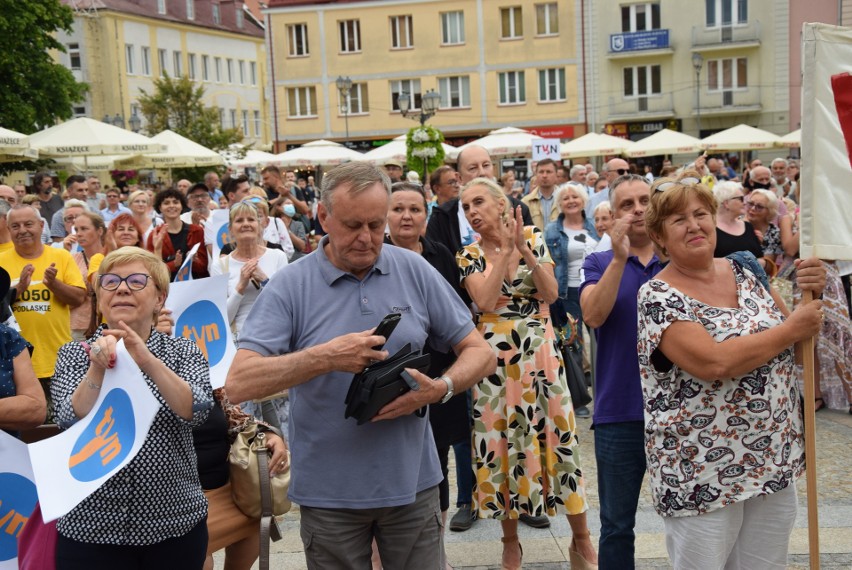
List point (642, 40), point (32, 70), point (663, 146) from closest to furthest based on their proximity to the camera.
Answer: point (663, 146)
point (32, 70)
point (642, 40)

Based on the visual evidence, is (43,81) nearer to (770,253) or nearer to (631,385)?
(770,253)

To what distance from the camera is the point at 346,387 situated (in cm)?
310

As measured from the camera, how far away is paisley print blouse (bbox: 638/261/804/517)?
11.1 feet

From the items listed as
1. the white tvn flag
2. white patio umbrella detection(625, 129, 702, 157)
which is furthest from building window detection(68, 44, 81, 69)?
the white tvn flag

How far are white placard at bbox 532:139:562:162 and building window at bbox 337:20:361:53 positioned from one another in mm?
34633

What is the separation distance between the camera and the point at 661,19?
1769 inches

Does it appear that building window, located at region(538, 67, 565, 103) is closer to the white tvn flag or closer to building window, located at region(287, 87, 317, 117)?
building window, located at region(287, 87, 317, 117)

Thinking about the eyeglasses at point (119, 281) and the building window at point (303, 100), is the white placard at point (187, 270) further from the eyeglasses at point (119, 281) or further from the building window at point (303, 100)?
the building window at point (303, 100)

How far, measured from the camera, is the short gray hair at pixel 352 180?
309 cm

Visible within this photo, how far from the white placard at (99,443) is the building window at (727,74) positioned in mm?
45274

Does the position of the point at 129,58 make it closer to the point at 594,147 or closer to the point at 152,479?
the point at 594,147

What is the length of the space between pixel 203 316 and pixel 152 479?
4.77ft

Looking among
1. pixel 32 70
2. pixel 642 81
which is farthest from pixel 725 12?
pixel 32 70

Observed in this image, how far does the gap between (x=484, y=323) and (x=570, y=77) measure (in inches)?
1685
